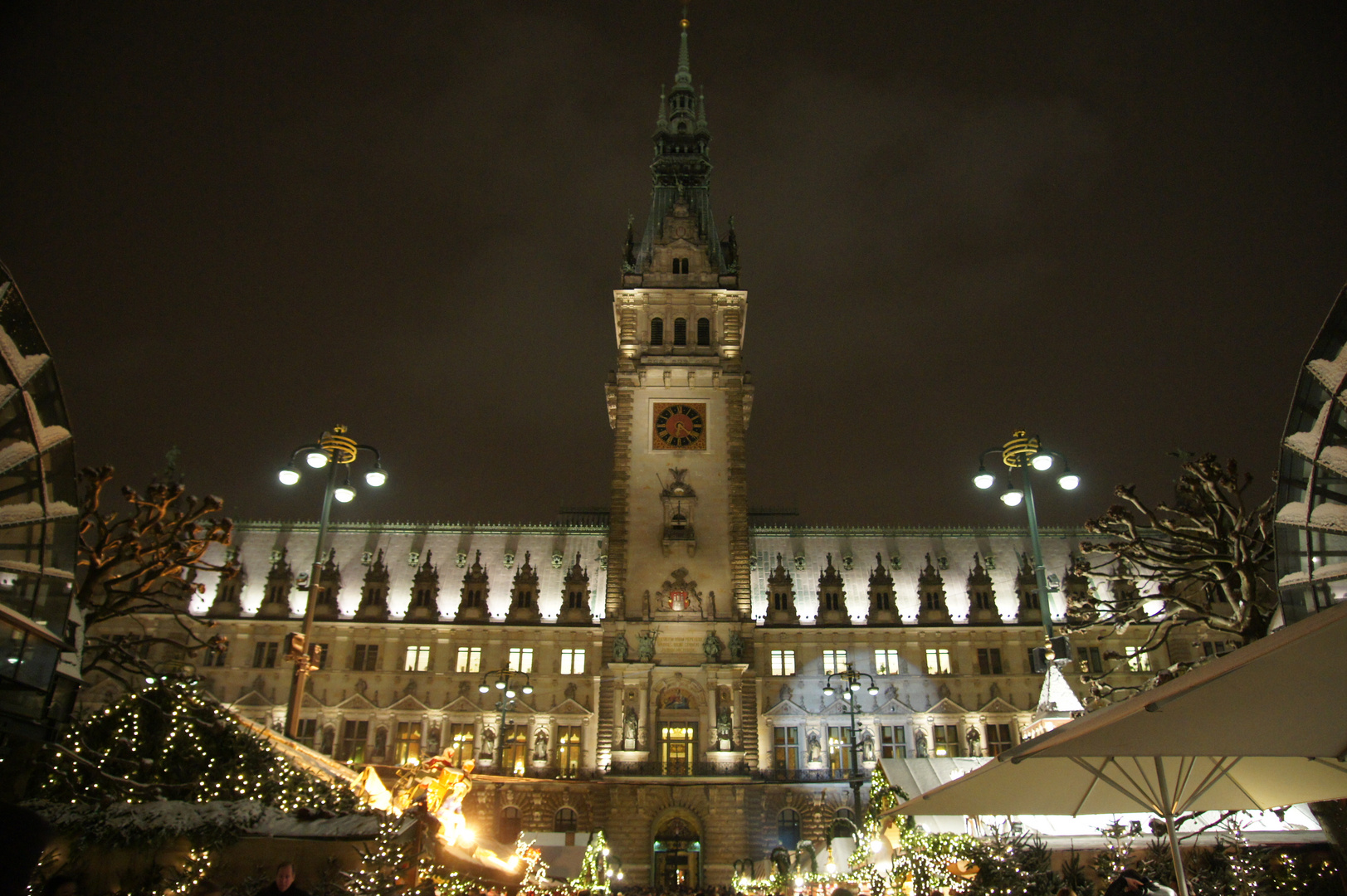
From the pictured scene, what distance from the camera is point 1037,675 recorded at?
164 ft

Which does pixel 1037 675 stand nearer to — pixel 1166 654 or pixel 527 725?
pixel 1166 654

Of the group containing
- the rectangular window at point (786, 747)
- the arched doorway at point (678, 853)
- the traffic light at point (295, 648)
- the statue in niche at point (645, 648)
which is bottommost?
the arched doorway at point (678, 853)

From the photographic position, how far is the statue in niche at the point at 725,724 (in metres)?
44.0

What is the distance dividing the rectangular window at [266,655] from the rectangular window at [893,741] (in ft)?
111

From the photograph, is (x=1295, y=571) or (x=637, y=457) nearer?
(x=1295, y=571)

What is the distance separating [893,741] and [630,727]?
14.6 metres

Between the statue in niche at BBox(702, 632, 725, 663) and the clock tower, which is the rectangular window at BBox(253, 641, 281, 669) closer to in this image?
the clock tower

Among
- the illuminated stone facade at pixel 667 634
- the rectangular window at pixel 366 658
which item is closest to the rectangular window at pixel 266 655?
the illuminated stone facade at pixel 667 634

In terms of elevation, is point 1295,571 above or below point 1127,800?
above

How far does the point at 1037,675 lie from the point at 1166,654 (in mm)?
9374

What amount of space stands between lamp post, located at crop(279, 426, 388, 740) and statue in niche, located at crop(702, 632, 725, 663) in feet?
91.8

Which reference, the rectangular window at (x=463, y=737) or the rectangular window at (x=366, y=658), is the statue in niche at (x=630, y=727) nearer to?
the rectangular window at (x=463, y=737)

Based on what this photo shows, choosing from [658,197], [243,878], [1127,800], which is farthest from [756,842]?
[658,197]

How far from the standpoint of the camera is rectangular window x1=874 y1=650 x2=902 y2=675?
50031 millimetres
